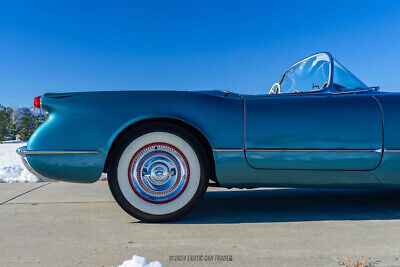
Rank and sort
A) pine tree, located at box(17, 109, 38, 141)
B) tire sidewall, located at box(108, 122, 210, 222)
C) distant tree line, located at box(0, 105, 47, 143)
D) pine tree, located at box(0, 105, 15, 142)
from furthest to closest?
pine tree, located at box(17, 109, 38, 141) < distant tree line, located at box(0, 105, 47, 143) < pine tree, located at box(0, 105, 15, 142) < tire sidewall, located at box(108, 122, 210, 222)

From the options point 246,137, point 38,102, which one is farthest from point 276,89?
point 38,102

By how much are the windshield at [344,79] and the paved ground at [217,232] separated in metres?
1.02

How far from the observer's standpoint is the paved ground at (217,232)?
1.55m

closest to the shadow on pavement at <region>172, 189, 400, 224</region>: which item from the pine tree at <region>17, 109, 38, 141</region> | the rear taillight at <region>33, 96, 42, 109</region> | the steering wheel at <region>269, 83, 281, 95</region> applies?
the steering wheel at <region>269, 83, 281, 95</region>

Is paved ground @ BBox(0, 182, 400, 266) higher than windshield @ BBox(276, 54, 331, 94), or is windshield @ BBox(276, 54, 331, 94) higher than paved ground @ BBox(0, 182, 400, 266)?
windshield @ BBox(276, 54, 331, 94)

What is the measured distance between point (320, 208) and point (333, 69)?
3.91 ft

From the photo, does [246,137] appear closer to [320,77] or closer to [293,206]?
[293,206]

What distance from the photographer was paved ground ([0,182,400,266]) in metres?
1.55

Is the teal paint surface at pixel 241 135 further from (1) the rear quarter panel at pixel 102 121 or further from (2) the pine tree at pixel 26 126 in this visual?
(2) the pine tree at pixel 26 126

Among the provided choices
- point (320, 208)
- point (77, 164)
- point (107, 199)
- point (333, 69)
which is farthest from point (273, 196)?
point (77, 164)

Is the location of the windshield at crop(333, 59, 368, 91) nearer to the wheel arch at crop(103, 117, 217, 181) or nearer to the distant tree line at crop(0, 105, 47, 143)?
the wheel arch at crop(103, 117, 217, 181)

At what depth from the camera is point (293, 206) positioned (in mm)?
2662

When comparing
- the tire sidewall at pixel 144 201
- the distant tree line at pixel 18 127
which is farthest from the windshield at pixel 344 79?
the distant tree line at pixel 18 127

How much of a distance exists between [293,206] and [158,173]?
49.1 inches
